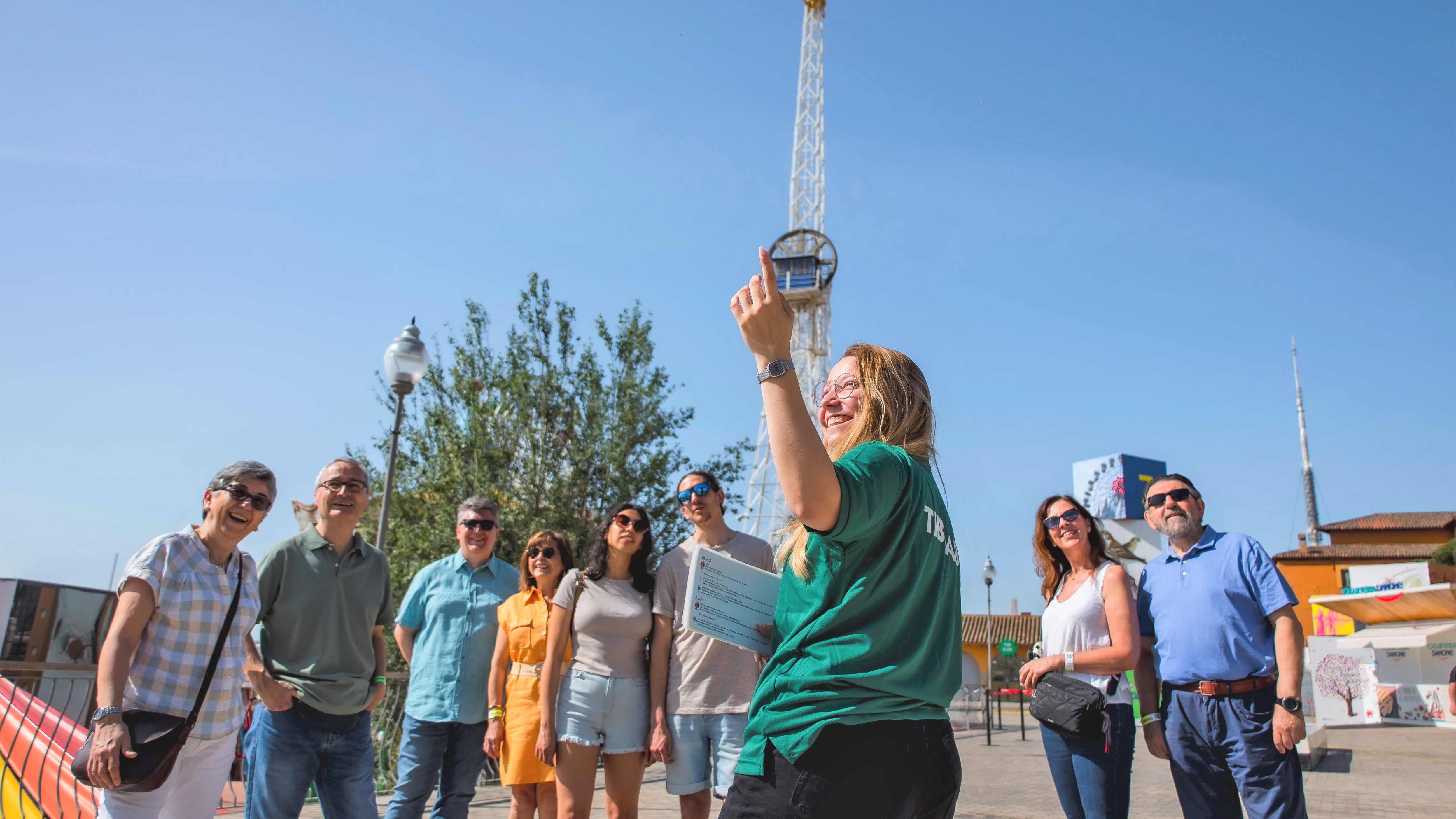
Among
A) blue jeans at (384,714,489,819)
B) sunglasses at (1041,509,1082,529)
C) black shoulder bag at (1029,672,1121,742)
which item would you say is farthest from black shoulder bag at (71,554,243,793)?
sunglasses at (1041,509,1082,529)

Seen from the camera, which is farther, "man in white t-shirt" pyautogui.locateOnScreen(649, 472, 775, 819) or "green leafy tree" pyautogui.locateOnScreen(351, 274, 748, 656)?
"green leafy tree" pyautogui.locateOnScreen(351, 274, 748, 656)

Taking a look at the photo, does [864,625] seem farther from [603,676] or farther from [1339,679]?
[1339,679]

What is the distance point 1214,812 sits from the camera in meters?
3.68

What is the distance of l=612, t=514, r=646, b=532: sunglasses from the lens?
4480 millimetres

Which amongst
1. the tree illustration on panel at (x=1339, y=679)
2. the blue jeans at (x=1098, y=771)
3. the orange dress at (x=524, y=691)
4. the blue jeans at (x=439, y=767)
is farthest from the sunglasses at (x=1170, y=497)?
the tree illustration on panel at (x=1339, y=679)

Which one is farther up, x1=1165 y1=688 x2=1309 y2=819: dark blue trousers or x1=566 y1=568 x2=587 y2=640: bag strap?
x1=566 y1=568 x2=587 y2=640: bag strap

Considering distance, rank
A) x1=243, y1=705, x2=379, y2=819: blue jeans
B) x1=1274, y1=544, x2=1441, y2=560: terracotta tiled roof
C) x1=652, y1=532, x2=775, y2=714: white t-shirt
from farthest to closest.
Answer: x1=1274, y1=544, x2=1441, y2=560: terracotta tiled roof → x1=652, y1=532, x2=775, y2=714: white t-shirt → x1=243, y1=705, x2=379, y2=819: blue jeans

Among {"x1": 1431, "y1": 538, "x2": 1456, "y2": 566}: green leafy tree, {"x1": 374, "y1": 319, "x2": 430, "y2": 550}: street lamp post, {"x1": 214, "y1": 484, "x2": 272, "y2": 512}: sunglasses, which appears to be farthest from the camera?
{"x1": 1431, "y1": 538, "x2": 1456, "y2": 566}: green leafy tree

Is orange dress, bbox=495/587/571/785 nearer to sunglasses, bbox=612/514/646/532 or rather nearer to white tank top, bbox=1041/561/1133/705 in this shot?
sunglasses, bbox=612/514/646/532

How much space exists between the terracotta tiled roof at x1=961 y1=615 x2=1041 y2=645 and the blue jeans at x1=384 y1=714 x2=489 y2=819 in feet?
154

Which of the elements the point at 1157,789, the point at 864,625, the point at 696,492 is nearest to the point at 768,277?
the point at 864,625

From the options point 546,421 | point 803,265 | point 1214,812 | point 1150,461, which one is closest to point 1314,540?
point 1150,461

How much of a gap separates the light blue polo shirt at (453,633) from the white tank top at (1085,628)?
293 centimetres

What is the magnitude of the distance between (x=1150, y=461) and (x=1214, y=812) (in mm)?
33876
